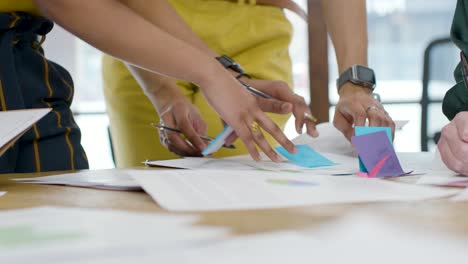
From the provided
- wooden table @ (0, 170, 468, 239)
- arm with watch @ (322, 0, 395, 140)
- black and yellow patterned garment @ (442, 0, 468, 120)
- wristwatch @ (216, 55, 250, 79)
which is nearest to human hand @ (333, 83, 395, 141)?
arm with watch @ (322, 0, 395, 140)

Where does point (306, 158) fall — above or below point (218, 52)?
below

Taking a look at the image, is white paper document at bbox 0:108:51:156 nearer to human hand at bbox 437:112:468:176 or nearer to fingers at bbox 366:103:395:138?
human hand at bbox 437:112:468:176

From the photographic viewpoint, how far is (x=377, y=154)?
2.78ft

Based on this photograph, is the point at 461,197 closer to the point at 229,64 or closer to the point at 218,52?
the point at 229,64

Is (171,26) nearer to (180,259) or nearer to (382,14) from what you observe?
(180,259)

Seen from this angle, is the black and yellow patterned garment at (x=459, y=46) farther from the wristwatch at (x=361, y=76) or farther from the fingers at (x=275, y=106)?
the fingers at (x=275, y=106)

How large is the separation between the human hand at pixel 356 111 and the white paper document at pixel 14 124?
2.03 feet

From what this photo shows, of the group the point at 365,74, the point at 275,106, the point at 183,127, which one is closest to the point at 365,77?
the point at 365,74

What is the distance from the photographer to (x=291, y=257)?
14.3 inches

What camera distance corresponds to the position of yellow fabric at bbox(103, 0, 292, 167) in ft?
4.97

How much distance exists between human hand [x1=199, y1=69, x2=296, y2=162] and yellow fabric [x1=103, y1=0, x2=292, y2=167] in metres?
0.51

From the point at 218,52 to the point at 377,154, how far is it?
740 mm

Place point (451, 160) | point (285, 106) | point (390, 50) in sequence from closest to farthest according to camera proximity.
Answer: point (451, 160), point (285, 106), point (390, 50)

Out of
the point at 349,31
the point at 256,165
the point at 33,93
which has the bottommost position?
the point at 256,165
